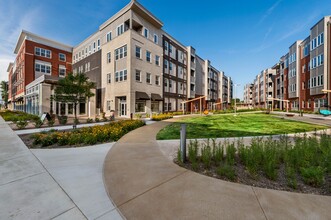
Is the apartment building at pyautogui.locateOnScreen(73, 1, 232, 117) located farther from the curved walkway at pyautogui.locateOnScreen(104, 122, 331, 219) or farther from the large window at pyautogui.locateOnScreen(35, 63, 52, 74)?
the curved walkway at pyautogui.locateOnScreen(104, 122, 331, 219)

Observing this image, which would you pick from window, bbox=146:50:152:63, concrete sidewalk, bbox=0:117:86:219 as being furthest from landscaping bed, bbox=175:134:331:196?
window, bbox=146:50:152:63

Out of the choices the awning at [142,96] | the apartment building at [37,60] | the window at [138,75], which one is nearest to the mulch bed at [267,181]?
the awning at [142,96]

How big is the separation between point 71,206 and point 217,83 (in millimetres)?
69222

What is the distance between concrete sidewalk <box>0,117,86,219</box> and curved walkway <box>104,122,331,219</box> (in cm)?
94

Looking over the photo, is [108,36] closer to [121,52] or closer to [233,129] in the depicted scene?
[121,52]

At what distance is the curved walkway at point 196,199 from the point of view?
109 inches

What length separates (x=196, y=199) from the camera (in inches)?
128

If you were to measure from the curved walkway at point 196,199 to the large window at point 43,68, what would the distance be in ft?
155

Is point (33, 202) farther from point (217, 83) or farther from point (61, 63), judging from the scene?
point (217, 83)

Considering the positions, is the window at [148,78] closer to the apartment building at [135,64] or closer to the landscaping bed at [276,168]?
the apartment building at [135,64]

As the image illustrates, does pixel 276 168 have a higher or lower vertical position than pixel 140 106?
lower

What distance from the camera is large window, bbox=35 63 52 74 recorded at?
3883 centimetres

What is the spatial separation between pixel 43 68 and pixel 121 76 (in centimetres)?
2749

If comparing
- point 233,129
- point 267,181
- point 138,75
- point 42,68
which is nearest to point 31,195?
point 267,181
